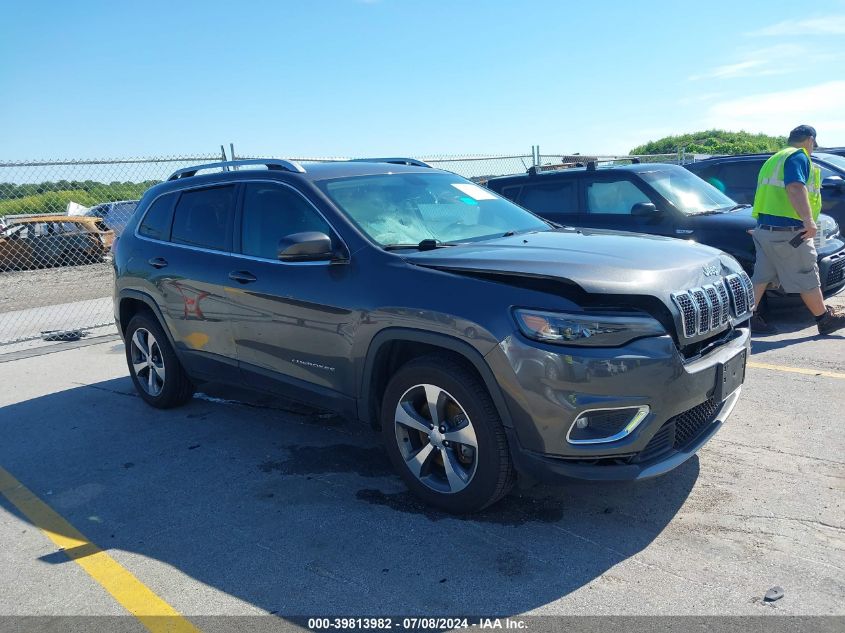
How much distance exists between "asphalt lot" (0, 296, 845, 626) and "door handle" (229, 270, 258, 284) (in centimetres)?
114

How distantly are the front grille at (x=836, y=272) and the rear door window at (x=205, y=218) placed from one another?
618cm

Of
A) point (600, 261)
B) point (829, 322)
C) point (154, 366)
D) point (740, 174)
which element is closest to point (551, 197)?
point (829, 322)

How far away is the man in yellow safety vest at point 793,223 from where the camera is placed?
6.69 meters

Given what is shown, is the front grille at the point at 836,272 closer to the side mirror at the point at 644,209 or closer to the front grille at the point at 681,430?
the side mirror at the point at 644,209

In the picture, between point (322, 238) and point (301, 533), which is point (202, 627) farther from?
point (322, 238)

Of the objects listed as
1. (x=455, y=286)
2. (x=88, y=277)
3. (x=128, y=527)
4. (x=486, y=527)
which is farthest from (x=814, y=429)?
(x=88, y=277)

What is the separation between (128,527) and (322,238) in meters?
1.85

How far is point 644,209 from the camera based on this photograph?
773cm

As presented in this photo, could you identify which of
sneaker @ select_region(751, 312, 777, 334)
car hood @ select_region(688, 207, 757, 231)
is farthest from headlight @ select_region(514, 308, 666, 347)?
car hood @ select_region(688, 207, 757, 231)

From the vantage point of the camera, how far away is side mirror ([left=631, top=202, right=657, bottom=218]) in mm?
7727

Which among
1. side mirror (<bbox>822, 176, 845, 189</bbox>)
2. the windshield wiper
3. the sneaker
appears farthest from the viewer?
side mirror (<bbox>822, 176, 845, 189</bbox>)

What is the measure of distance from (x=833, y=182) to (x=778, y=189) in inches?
163

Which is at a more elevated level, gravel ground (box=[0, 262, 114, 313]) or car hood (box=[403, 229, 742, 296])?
car hood (box=[403, 229, 742, 296])

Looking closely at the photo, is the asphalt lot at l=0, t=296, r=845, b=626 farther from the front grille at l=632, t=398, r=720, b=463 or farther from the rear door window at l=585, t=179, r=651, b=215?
the rear door window at l=585, t=179, r=651, b=215
